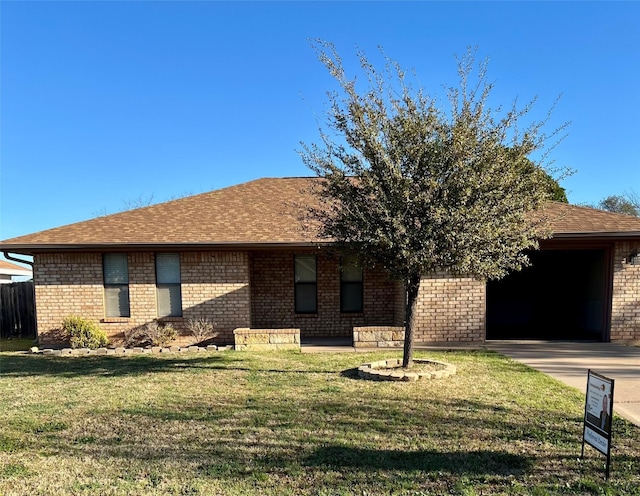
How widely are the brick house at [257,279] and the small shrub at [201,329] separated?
15 cm

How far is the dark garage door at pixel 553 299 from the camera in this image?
11.3m

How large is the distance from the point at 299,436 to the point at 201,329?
20.3 ft

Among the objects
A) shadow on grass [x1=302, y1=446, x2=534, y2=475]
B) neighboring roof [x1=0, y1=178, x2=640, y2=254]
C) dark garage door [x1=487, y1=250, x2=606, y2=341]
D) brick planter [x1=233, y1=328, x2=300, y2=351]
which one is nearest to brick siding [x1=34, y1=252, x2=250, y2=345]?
neighboring roof [x1=0, y1=178, x2=640, y2=254]

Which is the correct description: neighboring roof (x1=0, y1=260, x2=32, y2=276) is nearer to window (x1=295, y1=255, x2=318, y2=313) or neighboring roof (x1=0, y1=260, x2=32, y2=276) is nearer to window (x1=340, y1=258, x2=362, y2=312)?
window (x1=295, y1=255, x2=318, y2=313)

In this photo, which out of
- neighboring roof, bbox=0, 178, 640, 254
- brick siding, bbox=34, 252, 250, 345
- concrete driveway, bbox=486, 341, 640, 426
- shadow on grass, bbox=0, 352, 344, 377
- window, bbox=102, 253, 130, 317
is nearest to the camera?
concrete driveway, bbox=486, 341, 640, 426

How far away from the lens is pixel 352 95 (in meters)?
6.18

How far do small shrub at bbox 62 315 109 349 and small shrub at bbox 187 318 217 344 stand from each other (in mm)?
2094

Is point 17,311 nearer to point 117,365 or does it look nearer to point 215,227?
point 117,365

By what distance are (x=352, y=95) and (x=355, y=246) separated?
226 cm

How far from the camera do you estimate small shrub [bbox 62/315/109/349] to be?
9.83 m

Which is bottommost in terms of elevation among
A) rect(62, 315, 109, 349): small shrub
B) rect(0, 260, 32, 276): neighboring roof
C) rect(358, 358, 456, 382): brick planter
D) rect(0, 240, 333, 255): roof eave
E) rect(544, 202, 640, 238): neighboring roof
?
rect(358, 358, 456, 382): brick planter

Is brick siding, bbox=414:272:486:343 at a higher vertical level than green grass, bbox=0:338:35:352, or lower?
higher

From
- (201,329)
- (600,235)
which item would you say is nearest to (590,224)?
(600,235)

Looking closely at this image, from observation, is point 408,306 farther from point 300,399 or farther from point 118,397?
point 118,397
